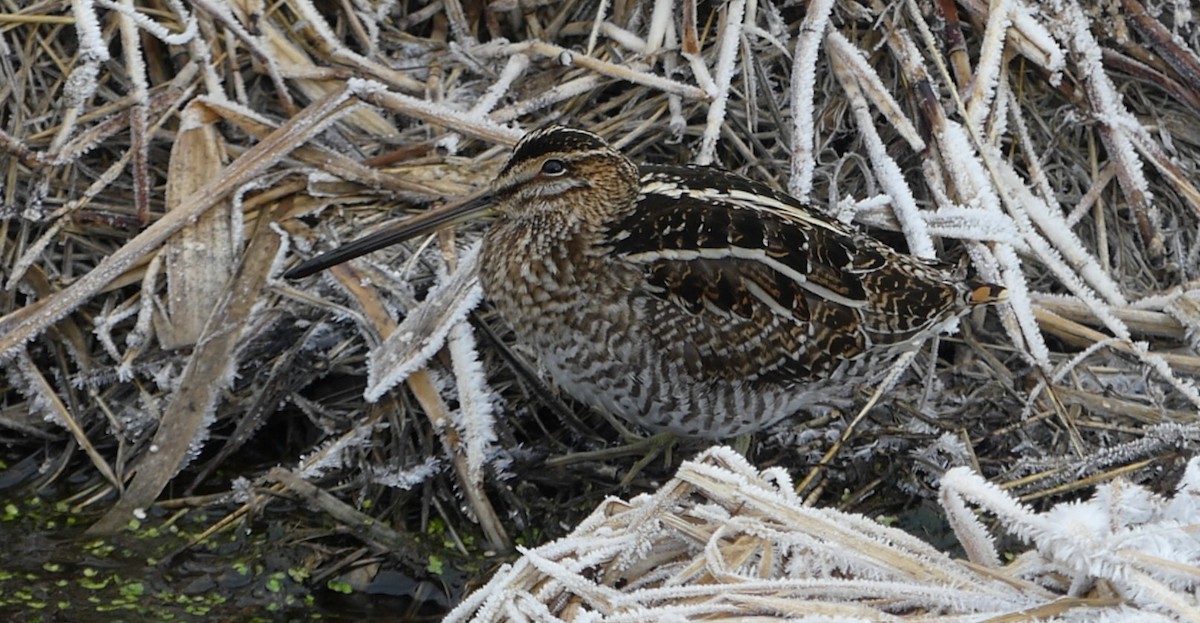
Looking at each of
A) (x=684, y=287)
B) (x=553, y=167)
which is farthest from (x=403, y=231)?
(x=684, y=287)

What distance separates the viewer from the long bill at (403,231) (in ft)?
13.2

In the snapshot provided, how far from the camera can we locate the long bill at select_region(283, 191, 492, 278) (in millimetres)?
4023

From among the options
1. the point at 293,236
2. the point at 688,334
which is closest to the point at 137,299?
the point at 293,236

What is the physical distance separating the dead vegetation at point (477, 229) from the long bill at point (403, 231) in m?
0.19

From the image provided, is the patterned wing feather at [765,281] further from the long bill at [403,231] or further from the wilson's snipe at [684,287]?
the long bill at [403,231]

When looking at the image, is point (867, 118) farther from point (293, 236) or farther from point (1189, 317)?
point (293, 236)

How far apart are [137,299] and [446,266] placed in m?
0.84

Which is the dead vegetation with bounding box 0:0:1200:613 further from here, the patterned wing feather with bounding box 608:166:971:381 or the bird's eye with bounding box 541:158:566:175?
the bird's eye with bounding box 541:158:566:175

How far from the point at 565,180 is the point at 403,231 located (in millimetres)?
433

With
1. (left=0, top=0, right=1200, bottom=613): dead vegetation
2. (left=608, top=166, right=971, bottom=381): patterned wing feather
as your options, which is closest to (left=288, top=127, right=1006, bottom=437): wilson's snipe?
(left=608, top=166, right=971, bottom=381): patterned wing feather

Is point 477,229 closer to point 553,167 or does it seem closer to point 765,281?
point 553,167

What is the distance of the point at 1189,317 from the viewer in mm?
4258

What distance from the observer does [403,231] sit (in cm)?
402

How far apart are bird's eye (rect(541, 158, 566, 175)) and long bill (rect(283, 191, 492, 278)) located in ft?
0.52
